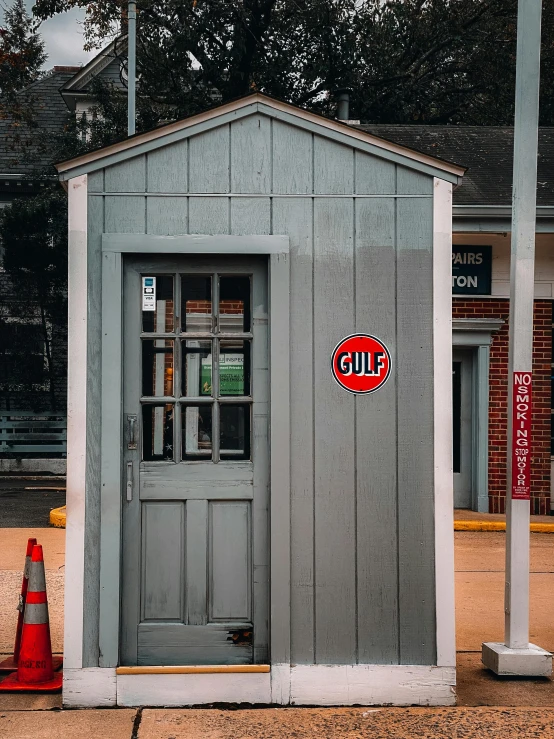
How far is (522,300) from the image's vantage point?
19.6 ft

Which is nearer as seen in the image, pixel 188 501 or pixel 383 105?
pixel 188 501

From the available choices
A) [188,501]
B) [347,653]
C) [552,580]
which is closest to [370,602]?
[347,653]

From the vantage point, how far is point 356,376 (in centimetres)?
536

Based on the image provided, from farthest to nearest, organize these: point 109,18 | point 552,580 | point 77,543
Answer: point 109,18
point 552,580
point 77,543

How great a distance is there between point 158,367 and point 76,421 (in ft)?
1.80

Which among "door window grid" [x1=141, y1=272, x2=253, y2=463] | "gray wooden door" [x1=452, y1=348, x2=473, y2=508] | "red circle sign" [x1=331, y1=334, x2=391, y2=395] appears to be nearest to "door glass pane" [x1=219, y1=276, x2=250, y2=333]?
"door window grid" [x1=141, y1=272, x2=253, y2=463]

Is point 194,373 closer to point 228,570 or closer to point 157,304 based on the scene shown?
point 157,304

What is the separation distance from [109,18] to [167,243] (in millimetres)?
19454

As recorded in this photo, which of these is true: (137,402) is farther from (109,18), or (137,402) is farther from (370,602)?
(109,18)

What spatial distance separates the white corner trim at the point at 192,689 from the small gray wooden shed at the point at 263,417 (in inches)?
0.4

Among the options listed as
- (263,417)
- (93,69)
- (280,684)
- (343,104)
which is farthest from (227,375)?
(93,69)

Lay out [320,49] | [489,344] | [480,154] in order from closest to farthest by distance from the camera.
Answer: [489,344]
[480,154]
[320,49]

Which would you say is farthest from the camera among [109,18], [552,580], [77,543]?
[109,18]

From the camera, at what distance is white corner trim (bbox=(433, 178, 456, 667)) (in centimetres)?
527
